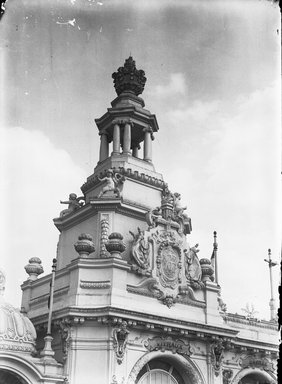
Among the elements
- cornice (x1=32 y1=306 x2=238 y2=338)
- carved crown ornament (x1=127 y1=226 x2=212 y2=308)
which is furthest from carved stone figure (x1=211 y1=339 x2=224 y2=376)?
carved crown ornament (x1=127 y1=226 x2=212 y2=308)

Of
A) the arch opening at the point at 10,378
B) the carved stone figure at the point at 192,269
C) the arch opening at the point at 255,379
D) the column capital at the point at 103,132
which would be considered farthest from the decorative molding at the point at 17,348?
the column capital at the point at 103,132

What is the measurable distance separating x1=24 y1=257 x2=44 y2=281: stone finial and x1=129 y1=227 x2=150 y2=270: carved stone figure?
588 centimetres

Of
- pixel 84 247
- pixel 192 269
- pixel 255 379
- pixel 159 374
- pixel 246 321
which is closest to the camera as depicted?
pixel 84 247

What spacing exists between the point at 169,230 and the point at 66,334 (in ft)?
22.1

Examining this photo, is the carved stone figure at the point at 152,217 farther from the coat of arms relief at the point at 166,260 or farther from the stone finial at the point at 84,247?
the stone finial at the point at 84,247

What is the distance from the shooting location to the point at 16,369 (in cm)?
1962

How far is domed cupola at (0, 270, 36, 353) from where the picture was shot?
66.5 ft

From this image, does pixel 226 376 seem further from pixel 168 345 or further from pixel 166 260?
pixel 166 260

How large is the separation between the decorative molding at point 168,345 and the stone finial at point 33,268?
7.47 m

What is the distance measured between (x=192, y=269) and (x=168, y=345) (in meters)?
3.90

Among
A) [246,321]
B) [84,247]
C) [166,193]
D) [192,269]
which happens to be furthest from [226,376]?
[166,193]

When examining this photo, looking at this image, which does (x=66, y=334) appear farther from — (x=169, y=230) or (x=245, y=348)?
(x=245, y=348)

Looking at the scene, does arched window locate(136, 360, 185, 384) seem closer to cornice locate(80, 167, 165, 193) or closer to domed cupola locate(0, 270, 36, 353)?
domed cupola locate(0, 270, 36, 353)

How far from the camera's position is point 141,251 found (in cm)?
2438
